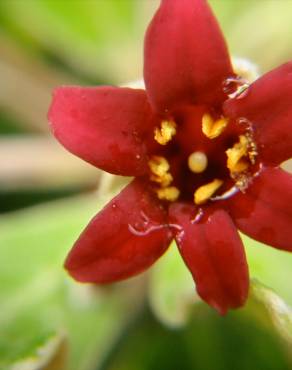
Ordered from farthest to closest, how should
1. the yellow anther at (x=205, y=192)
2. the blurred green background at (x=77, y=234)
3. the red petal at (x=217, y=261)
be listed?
the blurred green background at (x=77, y=234) < the yellow anther at (x=205, y=192) < the red petal at (x=217, y=261)

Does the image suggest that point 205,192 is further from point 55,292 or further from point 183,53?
point 55,292

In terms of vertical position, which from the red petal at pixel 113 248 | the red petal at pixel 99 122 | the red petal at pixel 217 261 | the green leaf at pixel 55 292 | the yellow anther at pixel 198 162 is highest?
the red petal at pixel 99 122

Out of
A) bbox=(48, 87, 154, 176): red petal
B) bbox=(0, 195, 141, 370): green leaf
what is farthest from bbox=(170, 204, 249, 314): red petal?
bbox=(0, 195, 141, 370): green leaf

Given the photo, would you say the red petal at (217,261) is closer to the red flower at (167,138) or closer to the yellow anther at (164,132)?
the red flower at (167,138)

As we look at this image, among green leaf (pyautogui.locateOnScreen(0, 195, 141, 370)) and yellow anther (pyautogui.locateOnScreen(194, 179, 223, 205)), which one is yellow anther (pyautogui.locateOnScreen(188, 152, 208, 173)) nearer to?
yellow anther (pyautogui.locateOnScreen(194, 179, 223, 205))

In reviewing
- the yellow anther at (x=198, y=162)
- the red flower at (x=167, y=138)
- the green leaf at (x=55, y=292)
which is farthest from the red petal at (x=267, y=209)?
the green leaf at (x=55, y=292)

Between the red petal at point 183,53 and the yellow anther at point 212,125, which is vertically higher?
the red petal at point 183,53

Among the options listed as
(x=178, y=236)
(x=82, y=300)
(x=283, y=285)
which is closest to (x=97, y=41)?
(x=82, y=300)

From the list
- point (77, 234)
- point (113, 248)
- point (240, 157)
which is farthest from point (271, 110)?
point (77, 234)

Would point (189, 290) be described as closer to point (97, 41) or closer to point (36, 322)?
point (36, 322)
